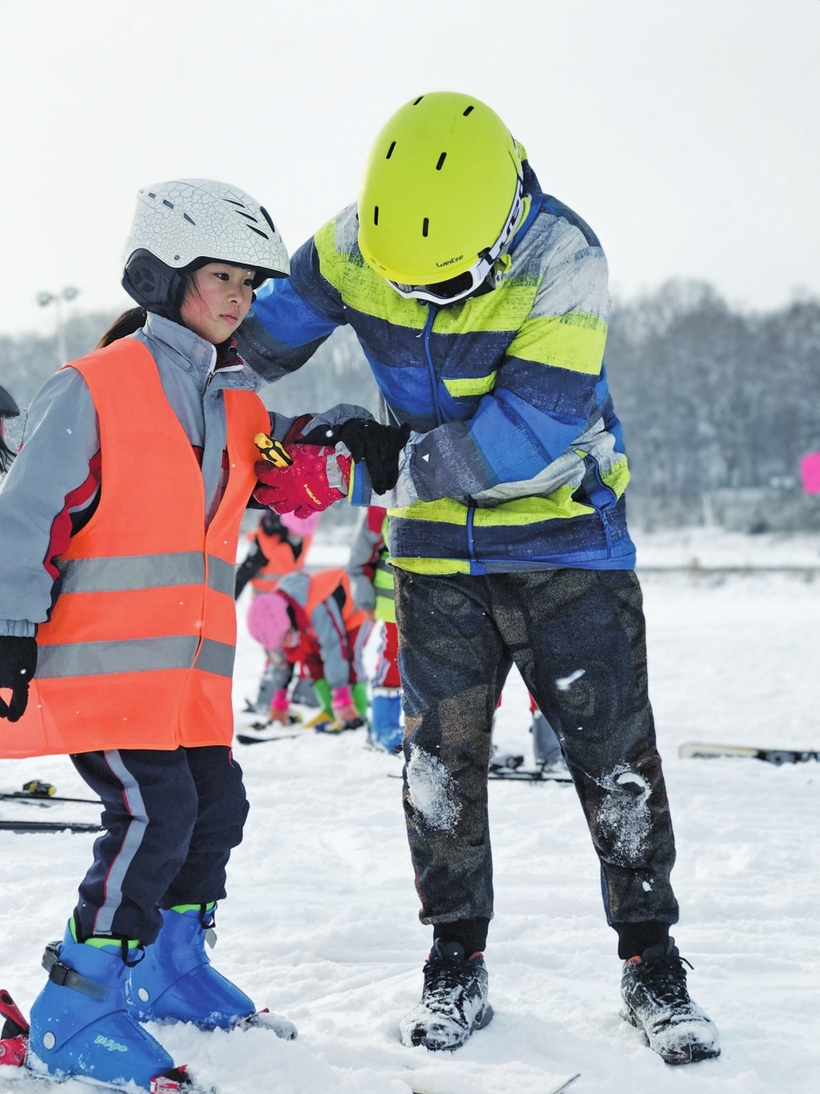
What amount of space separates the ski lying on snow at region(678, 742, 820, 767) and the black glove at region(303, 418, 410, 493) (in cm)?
336

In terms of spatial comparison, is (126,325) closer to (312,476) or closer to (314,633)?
(312,476)

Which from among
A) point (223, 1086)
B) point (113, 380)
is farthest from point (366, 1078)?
point (113, 380)

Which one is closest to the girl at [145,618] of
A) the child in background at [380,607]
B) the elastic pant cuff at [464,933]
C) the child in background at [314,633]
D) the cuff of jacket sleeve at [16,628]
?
the cuff of jacket sleeve at [16,628]

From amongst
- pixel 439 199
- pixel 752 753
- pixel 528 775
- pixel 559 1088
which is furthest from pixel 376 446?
pixel 752 753

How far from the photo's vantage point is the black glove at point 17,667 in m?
1.89

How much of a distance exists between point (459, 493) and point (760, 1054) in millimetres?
1237

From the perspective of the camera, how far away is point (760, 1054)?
6.63ft

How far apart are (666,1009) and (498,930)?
0.75m

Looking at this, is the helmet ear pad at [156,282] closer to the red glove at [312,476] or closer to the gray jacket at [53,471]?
the gray jacket at [53,471]

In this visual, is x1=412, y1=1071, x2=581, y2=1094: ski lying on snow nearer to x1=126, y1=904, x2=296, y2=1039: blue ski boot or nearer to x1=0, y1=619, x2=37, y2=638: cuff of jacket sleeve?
x1=126, y1=904, x2=296, y2=1039: blue ski boot

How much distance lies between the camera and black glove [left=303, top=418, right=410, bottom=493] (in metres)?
2.28

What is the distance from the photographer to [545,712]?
2.36 metres

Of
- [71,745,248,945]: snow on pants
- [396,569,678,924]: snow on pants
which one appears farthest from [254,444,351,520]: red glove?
[71,745,248,945]: snow on pants

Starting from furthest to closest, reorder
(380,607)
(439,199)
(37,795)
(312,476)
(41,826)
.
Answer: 1. (380,607)
2. (37,795)
3. (41,826)
4. (312,476)
5. (439,199)
